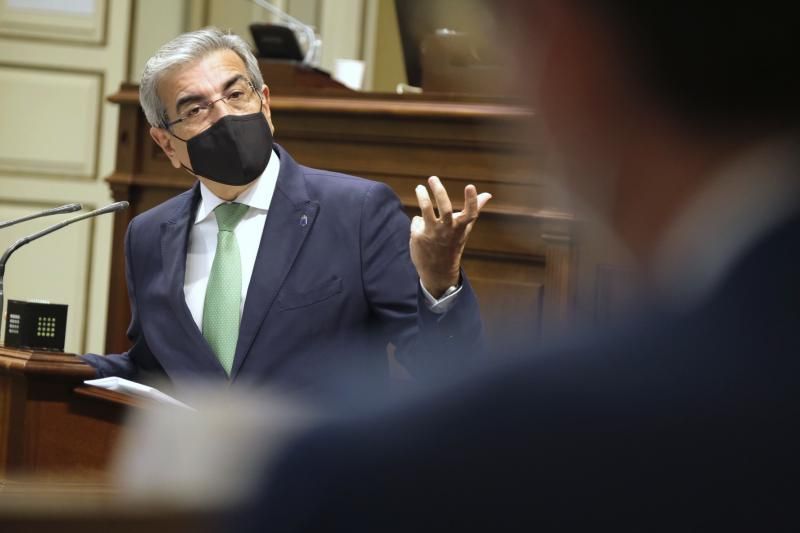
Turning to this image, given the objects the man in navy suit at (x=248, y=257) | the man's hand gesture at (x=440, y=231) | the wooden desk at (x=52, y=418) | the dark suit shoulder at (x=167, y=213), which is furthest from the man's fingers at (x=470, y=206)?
the dark suit shoulder at (x=167, y=213)

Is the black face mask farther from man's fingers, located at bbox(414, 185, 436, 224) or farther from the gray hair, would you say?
man's fingers, located at bbox(414, 185, 436, 224)

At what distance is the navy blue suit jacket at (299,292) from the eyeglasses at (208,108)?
0.52ft

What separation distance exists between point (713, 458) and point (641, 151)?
0.39 ft

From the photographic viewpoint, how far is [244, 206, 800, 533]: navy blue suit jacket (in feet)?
1.49

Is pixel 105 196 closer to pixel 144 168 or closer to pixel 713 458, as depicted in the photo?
pixel 144 168

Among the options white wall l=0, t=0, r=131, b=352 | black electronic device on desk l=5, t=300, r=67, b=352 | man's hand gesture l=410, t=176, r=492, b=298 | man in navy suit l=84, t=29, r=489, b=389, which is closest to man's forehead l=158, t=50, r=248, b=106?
man in navy suit l=84, t=29, r=489, b=389

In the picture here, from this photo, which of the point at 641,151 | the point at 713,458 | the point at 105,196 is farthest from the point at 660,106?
the point at 105,196

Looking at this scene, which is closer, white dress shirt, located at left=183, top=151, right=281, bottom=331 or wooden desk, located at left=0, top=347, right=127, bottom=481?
wooden desk, located at left=0, top=347, right=127, bottom=481

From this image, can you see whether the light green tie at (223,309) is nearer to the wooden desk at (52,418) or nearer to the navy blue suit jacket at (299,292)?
the navy blue suit jacket at (299,292)

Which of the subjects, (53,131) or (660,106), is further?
(53,131)

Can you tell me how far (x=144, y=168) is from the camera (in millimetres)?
3869

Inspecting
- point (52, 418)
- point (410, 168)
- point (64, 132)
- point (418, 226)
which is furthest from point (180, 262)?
point (64, 132)

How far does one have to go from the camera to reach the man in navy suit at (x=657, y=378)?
0.45m

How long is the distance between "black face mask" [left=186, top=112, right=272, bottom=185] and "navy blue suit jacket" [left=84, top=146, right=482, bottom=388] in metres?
0.06
